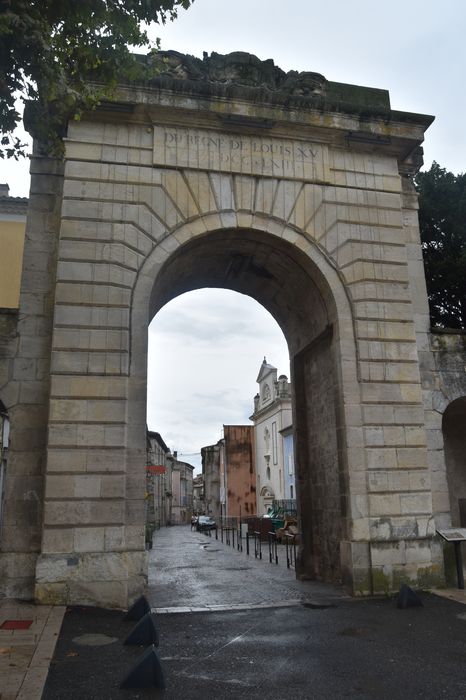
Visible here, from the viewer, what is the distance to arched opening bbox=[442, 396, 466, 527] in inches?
523

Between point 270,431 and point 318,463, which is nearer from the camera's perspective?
point 318,463

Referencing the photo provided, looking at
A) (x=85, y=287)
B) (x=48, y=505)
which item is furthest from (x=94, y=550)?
(x=85, y=287)

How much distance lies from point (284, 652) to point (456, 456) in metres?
8.54

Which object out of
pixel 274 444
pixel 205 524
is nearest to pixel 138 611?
pixel 274 444

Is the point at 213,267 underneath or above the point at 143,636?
above

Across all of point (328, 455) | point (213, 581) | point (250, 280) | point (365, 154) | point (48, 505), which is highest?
point (365, 154)

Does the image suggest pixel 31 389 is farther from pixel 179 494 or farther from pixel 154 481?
pixel 179 494

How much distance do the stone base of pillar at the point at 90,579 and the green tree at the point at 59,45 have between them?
614 cm

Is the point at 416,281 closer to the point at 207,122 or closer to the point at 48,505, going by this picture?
the point at 207,122

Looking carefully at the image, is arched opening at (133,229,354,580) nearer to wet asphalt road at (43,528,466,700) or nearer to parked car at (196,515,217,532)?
wet asphalt road at (43,528,466,700)

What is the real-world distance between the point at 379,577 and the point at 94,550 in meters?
4.90

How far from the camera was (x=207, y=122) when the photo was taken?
11.6 metres

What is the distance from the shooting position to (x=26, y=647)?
6633 mm

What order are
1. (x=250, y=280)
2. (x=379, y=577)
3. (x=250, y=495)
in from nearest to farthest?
(x=379, y=577) → (x=250, y=280) → (x=250, y=495)
